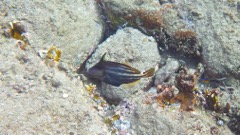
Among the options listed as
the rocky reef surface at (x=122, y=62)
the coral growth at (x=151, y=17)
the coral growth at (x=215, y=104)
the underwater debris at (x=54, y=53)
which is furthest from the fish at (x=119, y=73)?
the coral growth at (x=151, y=17)

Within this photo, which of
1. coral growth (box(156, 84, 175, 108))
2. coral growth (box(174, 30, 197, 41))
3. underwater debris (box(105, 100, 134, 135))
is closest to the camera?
underwater debris (box(105, 100, 134, 135))

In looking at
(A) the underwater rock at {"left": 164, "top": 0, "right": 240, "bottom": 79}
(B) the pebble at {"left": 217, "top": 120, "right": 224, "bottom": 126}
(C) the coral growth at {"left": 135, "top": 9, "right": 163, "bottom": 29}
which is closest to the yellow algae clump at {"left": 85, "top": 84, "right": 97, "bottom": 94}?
(C) the coral growth at {"left": 135, "top": 9, "right": 163, "bottom": 29}

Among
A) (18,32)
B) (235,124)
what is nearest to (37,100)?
(18,32)

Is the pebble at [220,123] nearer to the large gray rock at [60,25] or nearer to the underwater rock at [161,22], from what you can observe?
the underwater rock at [161,22]

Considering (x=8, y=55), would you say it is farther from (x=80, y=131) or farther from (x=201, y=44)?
(x=201, y=44)

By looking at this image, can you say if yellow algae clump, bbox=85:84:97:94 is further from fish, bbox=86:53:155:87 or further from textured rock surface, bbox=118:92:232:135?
textured rock surface, bbox=118:92:232:135

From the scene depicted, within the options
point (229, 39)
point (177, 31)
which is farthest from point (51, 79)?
point (229, 39)
